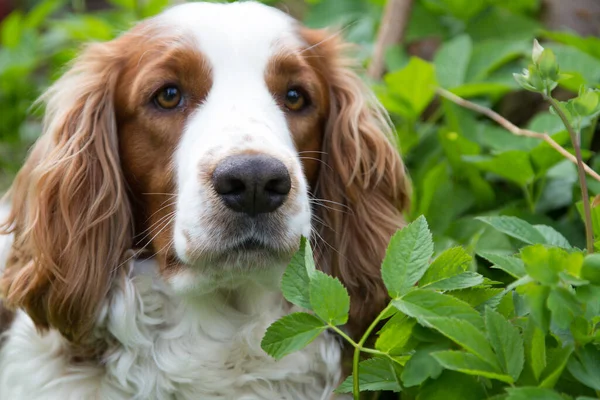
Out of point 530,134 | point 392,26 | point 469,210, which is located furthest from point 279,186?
point 392,26

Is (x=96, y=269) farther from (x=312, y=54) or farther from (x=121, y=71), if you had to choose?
(x=312, y=54)

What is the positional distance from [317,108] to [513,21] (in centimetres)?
232

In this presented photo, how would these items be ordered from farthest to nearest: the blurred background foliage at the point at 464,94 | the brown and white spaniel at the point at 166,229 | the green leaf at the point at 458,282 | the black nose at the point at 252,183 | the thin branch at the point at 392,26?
the thin branch at the point at 392,26 < the blurred background foliage at the point at 464,94 < the brown and white spaniel at the point at 166,229 < the black nose at the point at 252,183 < the green leaf at the point at 458,282

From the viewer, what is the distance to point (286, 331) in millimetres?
2355

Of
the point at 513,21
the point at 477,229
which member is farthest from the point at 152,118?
the point at 513,21

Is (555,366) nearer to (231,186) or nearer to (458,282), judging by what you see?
(458,282)

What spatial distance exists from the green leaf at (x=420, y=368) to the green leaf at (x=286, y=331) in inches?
10.0

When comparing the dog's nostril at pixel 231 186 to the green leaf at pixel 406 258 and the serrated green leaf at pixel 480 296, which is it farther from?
the serrated green leaf at pixel 480 296

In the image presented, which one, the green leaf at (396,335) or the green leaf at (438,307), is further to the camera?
the green leaf at (396,335)

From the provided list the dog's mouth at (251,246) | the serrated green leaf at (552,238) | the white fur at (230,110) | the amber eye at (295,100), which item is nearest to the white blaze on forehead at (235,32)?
the white fur at (230,110)

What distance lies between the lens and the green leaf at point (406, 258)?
7.50 feet

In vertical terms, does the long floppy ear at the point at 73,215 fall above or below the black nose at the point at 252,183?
below

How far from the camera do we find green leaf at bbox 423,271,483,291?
231 centimetres

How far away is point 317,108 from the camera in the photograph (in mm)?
3307
